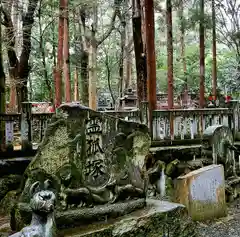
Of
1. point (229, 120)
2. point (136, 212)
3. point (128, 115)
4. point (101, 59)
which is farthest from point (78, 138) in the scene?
point (101, 59)

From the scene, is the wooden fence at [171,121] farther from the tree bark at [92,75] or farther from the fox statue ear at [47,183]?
the tree bark at [92,75]

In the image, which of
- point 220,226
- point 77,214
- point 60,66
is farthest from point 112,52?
point 77,214

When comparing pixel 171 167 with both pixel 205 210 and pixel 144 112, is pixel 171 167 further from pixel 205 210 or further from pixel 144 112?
pixel 205 210

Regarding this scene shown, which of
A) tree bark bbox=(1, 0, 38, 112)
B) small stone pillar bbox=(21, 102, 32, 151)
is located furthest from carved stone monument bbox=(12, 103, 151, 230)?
tree bark bbox=(1, 0, 38, 112)

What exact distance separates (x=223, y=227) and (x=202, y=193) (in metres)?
0.67

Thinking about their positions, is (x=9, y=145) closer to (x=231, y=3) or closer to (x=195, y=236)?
(x=195, y=236)

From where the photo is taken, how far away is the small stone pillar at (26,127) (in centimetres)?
673

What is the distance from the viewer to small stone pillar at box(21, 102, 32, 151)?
22.1ft

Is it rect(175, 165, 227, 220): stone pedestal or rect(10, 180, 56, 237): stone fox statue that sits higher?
rect(10, 180, 56, 237): stone fox statue

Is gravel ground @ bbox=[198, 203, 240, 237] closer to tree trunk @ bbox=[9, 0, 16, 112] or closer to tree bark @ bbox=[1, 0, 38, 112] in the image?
tree trunk @ bbox=[9, 0, 16, 112]

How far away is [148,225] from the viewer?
15.9ft

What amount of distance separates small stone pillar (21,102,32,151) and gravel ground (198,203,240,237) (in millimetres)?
3612

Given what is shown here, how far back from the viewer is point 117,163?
5168 mm

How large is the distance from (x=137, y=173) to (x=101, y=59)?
21.3 meters
